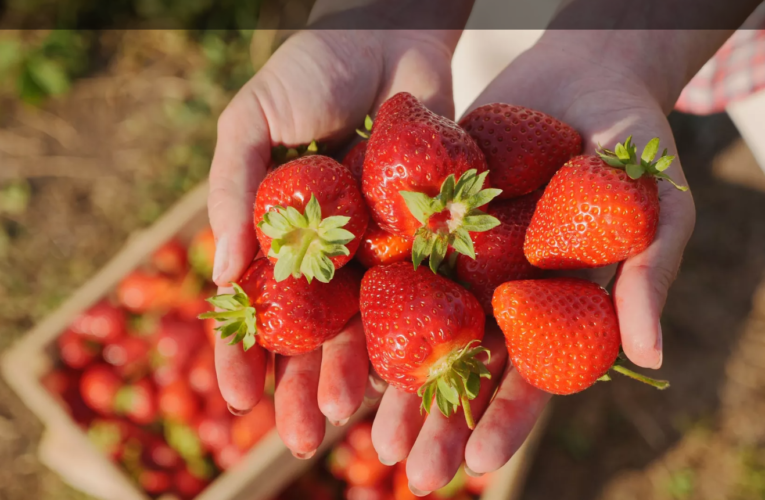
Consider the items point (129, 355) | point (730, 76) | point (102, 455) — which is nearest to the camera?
point (102, 455)

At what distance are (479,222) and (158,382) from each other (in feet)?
6.83

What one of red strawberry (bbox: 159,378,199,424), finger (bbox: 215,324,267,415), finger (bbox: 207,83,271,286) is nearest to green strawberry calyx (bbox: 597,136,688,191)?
finger (bbox: 207,83,271,286)

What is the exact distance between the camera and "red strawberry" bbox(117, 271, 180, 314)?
308 cm

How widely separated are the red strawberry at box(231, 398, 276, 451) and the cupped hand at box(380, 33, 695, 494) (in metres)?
1.10

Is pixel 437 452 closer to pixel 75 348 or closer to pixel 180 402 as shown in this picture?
pixel 180 402

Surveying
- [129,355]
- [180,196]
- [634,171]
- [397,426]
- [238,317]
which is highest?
[634,171]

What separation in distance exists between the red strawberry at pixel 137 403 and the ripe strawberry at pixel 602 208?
2116 millimetres

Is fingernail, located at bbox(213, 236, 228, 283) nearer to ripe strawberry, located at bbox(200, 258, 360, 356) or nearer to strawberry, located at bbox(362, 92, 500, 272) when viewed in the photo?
ripe strawberry, located at bbox(200, 258, 360, 356)

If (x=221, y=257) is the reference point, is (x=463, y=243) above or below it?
above

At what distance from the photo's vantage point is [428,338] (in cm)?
164

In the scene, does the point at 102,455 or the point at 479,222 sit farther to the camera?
the point at 102,455

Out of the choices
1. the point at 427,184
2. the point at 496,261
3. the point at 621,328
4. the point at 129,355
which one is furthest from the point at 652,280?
the point at 129,355

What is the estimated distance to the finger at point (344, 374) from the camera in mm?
1866

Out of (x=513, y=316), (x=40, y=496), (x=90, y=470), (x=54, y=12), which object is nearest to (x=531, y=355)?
(x=513, y=316)
